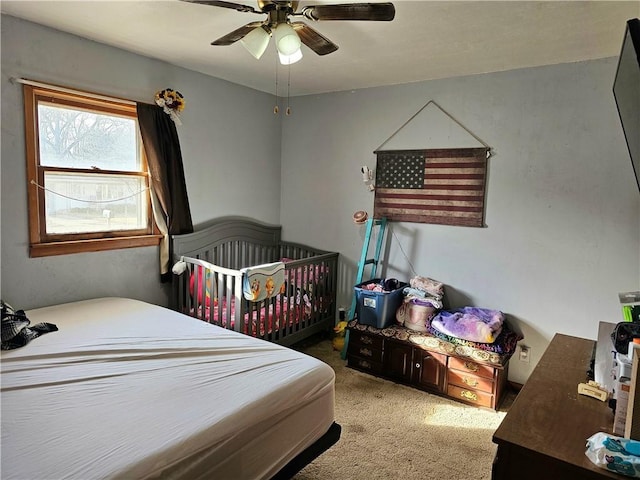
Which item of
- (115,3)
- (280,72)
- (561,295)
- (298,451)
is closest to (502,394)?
(561,295)

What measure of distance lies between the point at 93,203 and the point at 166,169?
0.58 meters

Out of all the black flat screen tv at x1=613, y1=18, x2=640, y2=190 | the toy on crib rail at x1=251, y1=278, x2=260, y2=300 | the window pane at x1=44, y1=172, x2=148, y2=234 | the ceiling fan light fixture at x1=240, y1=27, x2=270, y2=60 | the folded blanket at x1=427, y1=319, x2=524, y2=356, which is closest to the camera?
the black flat screen tv at x1=613, y1=18, x2=640, y2=190

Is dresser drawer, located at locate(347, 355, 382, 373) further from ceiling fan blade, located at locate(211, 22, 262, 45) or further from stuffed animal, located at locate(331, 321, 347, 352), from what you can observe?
ceiling fan blade, located at locate(211, 22, 262, 45)

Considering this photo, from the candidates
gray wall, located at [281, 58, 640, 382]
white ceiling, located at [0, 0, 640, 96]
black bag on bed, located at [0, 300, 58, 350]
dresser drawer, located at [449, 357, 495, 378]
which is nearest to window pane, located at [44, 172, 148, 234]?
black bag on bed, located at [0, 300, 58, 350]

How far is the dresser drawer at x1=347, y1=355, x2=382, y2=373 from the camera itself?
3.20 m

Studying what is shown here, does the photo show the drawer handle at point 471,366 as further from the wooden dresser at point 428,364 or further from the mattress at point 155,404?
the mattress at point 155,404

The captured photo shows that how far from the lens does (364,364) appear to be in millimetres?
3266

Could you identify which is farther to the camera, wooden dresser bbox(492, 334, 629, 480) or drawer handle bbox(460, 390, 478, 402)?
drawer handle bbox(460, 390, 478, 402)

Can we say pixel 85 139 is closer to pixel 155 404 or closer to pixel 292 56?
pixel 292 56

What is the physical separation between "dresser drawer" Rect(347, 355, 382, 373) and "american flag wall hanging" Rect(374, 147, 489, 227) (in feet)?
4.08

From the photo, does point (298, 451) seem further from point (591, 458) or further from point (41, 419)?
point (591, 458)

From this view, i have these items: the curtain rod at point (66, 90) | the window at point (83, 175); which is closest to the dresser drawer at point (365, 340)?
the window at point (83, 175)

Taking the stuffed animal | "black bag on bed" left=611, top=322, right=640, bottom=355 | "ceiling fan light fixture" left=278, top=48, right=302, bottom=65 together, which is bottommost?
the stuffed animal

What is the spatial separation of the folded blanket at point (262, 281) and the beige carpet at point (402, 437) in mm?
894
